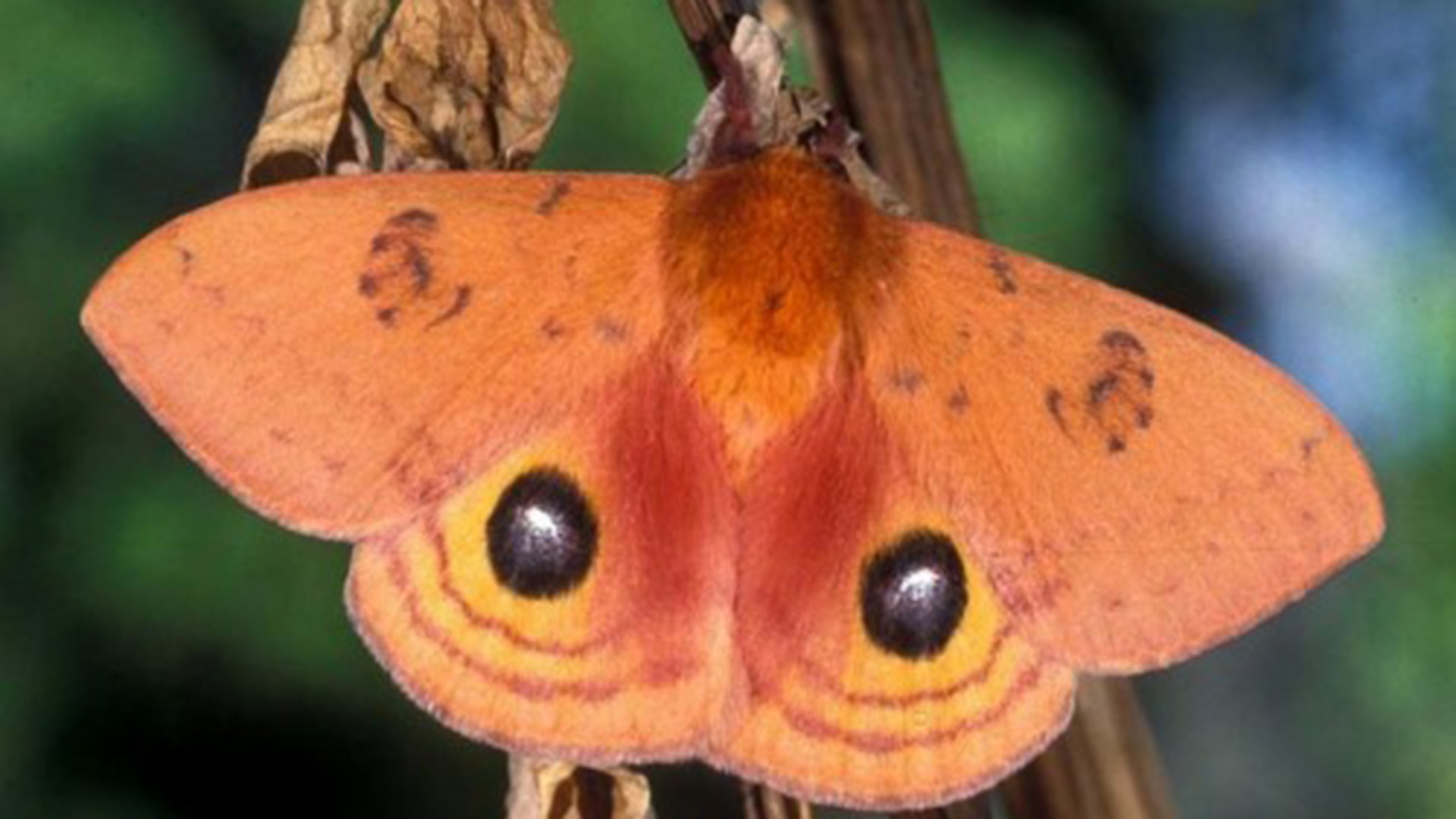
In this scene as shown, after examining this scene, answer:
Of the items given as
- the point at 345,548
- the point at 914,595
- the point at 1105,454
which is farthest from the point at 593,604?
the point at 345,548

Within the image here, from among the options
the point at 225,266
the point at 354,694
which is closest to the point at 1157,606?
the point at 225,266

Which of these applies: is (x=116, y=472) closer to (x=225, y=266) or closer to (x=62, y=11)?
(x=62, y=11)

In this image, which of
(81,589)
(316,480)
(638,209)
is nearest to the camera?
(316,480)

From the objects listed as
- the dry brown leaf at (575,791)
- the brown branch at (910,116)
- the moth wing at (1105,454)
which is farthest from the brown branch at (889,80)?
the dry brown leaf at (575,791)

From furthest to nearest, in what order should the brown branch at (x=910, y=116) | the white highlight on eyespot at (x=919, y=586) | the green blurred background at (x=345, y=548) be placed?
1. the green blurred background at (x=345, y=548)
2. the white highlight on eyespot at (x=919, y=586)
3. the brown branch at (x=910, y=116)

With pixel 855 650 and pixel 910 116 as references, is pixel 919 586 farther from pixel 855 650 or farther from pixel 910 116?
pixel 910 116

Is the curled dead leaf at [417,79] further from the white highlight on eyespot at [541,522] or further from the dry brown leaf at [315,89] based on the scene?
the white highlight on eyespot at [541,522]

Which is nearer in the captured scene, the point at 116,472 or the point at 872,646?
the point at 872,646
